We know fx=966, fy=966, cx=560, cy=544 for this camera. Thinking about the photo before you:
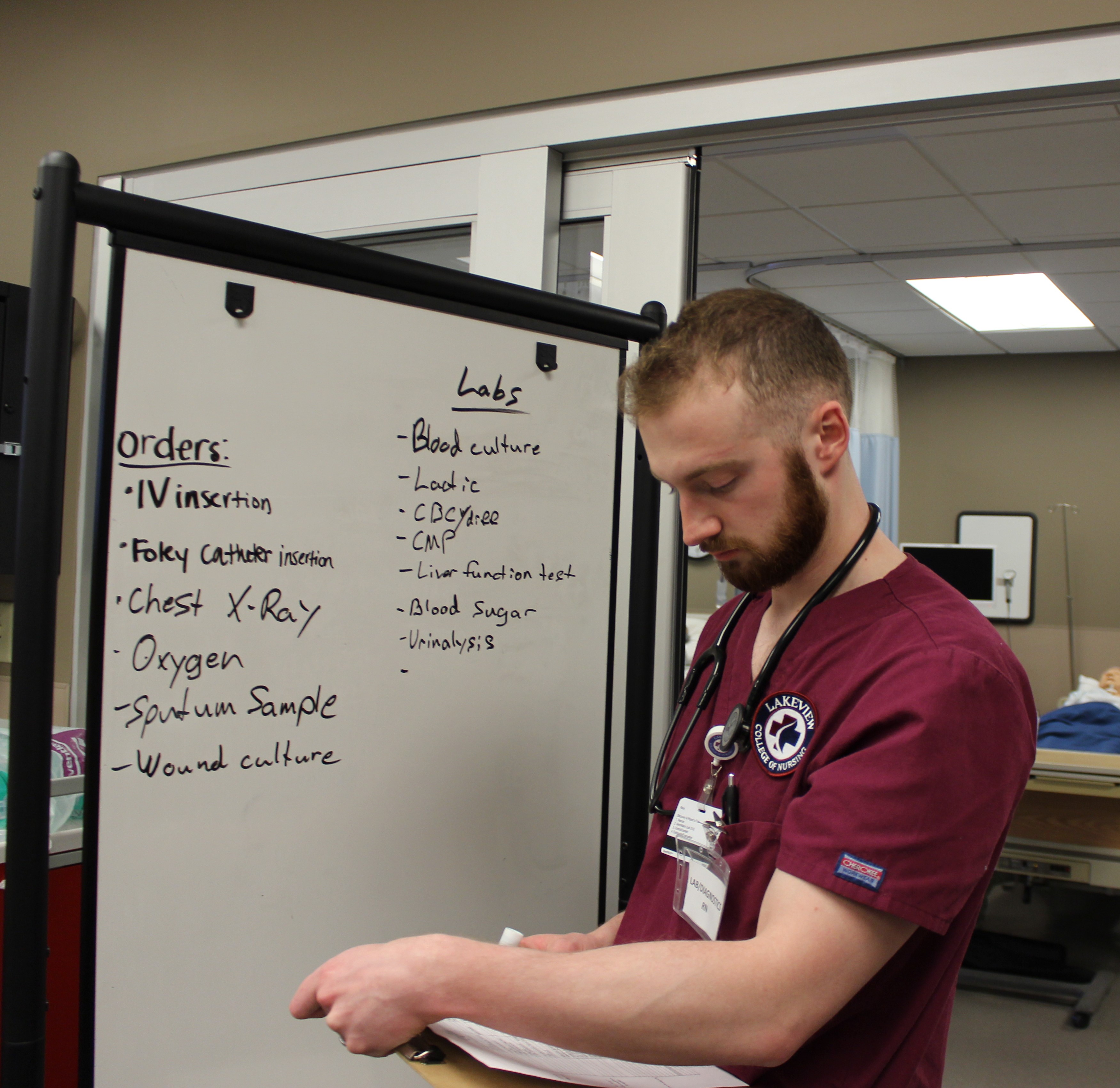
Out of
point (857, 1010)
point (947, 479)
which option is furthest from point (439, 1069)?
point (947, 479)

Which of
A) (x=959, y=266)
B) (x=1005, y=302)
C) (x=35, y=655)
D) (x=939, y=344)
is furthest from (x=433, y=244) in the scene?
(x=939, y=344)

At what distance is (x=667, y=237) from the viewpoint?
1764mm

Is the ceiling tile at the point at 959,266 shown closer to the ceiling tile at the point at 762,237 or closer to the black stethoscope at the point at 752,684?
the ceiling tile at the point at 762,237

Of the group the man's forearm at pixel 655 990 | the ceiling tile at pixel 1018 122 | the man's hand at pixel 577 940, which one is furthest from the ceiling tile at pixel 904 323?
the man's forearm at pixel 655 990

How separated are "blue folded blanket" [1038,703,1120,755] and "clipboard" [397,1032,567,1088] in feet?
9.29

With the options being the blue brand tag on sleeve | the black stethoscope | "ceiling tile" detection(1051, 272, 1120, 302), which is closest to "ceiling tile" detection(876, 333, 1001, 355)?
"ceiling tile" detection(1051, 272, 1120, 302)

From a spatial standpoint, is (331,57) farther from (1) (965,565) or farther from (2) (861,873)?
(1) (965,565)

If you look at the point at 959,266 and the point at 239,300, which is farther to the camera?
the point at 959,266

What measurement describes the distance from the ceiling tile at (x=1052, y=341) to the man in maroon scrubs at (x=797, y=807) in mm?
5237

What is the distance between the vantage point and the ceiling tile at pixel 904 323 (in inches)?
210

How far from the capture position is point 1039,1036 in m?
2.92

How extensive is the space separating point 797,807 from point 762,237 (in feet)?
11.7

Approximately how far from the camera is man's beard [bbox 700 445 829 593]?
995 millimetres

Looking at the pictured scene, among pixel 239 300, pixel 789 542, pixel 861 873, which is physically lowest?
pixel 861 873
